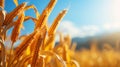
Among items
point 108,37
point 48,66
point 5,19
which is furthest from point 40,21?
point 108,37

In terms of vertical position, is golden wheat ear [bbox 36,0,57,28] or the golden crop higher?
golden wheat ear [bbox 36,0,57,28]

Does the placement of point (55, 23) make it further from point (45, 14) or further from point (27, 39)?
point (27, 39)

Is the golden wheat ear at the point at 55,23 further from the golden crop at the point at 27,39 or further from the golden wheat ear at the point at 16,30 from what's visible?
the golden wheat ear at the point at 16,30

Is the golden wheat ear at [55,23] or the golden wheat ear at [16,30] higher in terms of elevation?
the golden wheat ear at [55,23]

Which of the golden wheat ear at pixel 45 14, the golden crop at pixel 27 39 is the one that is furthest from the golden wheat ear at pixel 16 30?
the golden wheat ear at pixel 45 14

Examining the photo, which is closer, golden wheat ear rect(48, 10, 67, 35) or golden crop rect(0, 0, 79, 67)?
golden crop rect(0, 0, 79, 67)

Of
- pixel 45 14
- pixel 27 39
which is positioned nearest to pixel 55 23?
pixel 45 14

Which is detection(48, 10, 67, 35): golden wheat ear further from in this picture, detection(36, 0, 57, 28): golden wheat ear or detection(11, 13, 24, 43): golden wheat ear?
detection(11, 13, 24, 43): golden wheat ear

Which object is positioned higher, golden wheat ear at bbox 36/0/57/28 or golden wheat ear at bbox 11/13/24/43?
golden wheat ear at bbox 36/0/57/28

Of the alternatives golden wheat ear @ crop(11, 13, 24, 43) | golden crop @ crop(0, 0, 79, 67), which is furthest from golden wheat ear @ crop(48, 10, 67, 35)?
golden wheat ear @ crop(11, 13, 24, 43)

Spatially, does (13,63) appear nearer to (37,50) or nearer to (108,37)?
(37,50)

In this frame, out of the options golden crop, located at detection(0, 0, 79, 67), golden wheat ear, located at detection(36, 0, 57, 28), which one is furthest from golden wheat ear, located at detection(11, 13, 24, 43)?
golden wheat ear, located at detection(36, 0, 57, 28)
